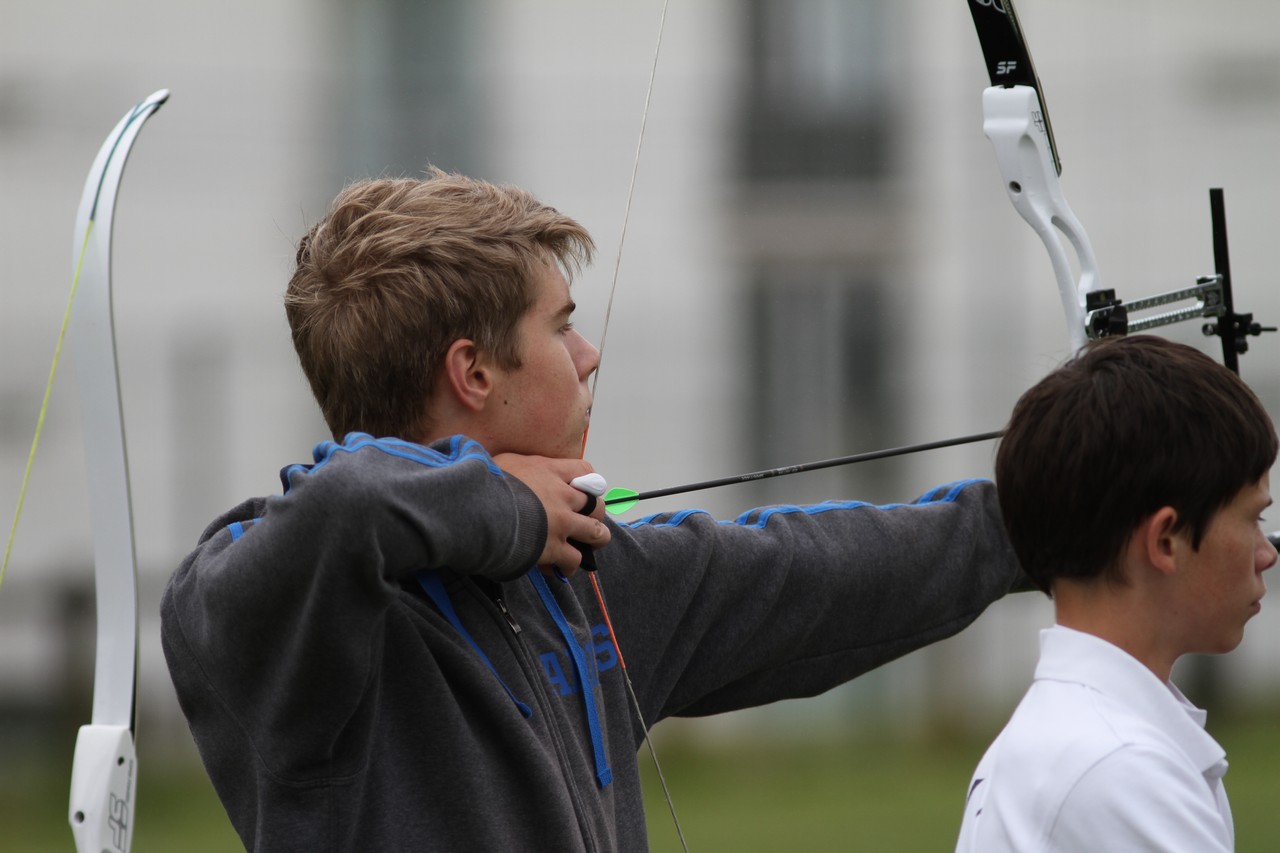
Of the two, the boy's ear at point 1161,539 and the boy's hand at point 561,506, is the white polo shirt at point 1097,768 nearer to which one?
the boy's ear at point 1161,539

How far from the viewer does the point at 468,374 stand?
1.11 meters

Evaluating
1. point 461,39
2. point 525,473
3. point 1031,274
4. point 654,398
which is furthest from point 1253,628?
point 525,473

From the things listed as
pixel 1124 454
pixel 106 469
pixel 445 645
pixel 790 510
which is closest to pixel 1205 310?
pixel 790 510

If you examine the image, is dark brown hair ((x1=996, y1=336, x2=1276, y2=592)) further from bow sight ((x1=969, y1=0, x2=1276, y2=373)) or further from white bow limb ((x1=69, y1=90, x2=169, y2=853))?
white bow limb ((x1=69, y1=90, x2=169, y2=853))

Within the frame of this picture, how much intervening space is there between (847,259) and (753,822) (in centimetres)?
208

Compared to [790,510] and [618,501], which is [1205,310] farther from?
[618,501]

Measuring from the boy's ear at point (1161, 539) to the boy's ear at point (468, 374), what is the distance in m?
0.47

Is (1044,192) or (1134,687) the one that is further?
(1044,192)

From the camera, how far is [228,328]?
4836 mm

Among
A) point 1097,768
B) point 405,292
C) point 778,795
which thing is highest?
point 405,292

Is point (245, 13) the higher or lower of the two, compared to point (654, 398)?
higher

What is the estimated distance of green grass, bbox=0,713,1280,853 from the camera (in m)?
4.00

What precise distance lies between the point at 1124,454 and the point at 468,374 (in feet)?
1.52

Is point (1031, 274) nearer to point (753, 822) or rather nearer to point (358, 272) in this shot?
point (753, 822)
